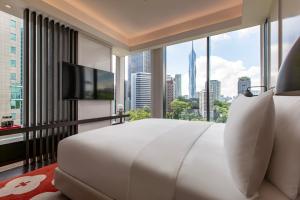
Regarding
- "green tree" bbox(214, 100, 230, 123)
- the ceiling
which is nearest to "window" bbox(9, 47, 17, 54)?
the ceiling

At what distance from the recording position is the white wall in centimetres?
359

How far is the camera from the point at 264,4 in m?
2.58

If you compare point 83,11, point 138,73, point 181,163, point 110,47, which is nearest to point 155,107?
point 138,73

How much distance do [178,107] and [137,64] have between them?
6.38ft

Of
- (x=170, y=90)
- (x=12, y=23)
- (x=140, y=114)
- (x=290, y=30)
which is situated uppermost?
(x=12, y=23)

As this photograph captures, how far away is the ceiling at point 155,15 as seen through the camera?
2850 millimetres

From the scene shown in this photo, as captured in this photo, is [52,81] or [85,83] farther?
[85,83]

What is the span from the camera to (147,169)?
2.98 feet

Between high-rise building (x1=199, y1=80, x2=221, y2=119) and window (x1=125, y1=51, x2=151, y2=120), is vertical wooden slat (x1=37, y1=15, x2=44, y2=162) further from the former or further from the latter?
high-rise building (x1=199, y1=80, x2=221, y2=119)

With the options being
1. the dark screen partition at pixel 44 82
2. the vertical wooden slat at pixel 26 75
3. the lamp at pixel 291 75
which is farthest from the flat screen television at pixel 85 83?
the lamp at pixel 291 75

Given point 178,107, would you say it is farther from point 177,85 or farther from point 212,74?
point 212,74

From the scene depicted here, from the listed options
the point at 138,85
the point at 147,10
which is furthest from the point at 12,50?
the point at 138,85

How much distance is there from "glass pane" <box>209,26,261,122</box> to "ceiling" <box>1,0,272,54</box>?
0.48 metres

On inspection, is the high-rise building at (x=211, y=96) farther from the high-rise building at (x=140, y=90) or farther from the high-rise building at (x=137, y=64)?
the high-rise building at (x=137, y=64)
